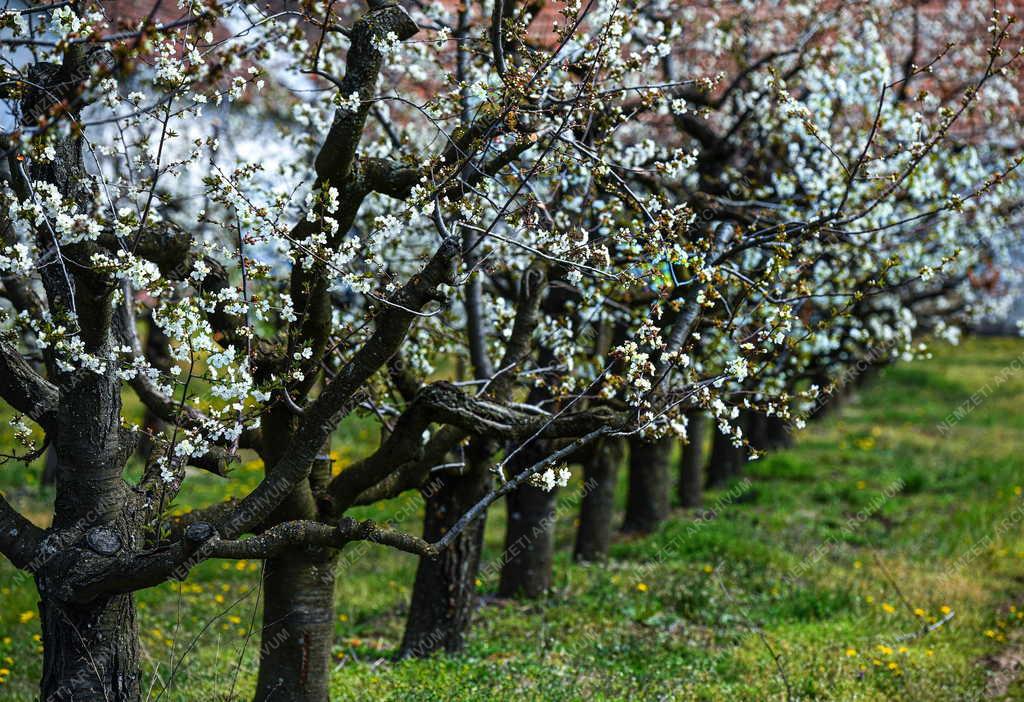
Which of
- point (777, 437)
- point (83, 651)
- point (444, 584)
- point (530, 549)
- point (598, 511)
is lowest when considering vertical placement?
point (83, 651)

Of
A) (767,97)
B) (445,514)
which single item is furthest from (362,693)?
(767,97)

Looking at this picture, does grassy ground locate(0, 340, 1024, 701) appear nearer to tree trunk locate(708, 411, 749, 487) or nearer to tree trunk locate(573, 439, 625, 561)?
tree trunk locate(573, 439, 625, 561)

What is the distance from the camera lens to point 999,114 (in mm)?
12445

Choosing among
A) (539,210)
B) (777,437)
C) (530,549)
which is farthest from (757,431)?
(539,210)

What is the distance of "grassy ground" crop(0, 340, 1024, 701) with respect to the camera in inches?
277

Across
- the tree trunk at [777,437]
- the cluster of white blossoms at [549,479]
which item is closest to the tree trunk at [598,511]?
the cluster of white blossoms at [549,479]

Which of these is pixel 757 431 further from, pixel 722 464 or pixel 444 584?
pixel 444 584

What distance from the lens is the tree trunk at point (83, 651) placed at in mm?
4953

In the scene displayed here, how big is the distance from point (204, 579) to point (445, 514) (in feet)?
15.6

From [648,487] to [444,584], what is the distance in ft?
17.6

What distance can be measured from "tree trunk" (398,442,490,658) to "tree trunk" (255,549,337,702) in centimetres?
193

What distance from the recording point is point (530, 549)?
990 centimetres

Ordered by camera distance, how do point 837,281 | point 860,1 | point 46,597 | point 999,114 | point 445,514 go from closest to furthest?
1. point 46,597
2. point 445,514
3. point 837,281
4. point 860,1
5. point 999,114

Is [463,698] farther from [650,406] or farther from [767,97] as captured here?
[767,97]
